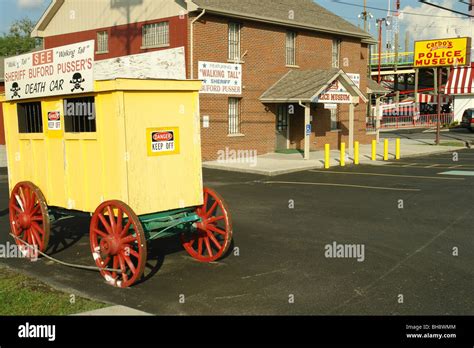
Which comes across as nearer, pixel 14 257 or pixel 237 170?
pixel 14 257

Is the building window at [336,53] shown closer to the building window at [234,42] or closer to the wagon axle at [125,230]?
the building window at [234,42]

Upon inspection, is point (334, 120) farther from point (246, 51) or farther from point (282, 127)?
point (246, 51)

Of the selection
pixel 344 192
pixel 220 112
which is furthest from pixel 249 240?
pixel 220 112

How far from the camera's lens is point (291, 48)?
2692 cm

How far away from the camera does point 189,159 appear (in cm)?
782

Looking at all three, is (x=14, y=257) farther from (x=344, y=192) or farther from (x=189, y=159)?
(x=344, y=192)

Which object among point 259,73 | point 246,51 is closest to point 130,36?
point 246,51

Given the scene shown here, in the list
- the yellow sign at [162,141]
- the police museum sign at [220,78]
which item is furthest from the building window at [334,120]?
the yellow sign at [162,141]

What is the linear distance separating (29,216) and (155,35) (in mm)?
16016

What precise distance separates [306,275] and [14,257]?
15.6ft

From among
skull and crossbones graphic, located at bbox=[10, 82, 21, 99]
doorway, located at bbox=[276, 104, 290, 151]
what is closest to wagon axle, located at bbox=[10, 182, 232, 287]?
skull and crossbones graphic, located at bbox=[10, 82, 21, 99]

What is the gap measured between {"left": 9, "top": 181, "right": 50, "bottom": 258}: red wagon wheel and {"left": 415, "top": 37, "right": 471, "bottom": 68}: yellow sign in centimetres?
4566

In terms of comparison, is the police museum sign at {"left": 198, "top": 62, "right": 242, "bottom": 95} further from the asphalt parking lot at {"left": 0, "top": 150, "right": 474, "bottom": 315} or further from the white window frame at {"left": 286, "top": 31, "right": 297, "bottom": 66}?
the asphalt parking lot at {"left": 0, "top": 150, "right": 474, "bottom": 315}

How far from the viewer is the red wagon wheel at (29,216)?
27.4 ft
